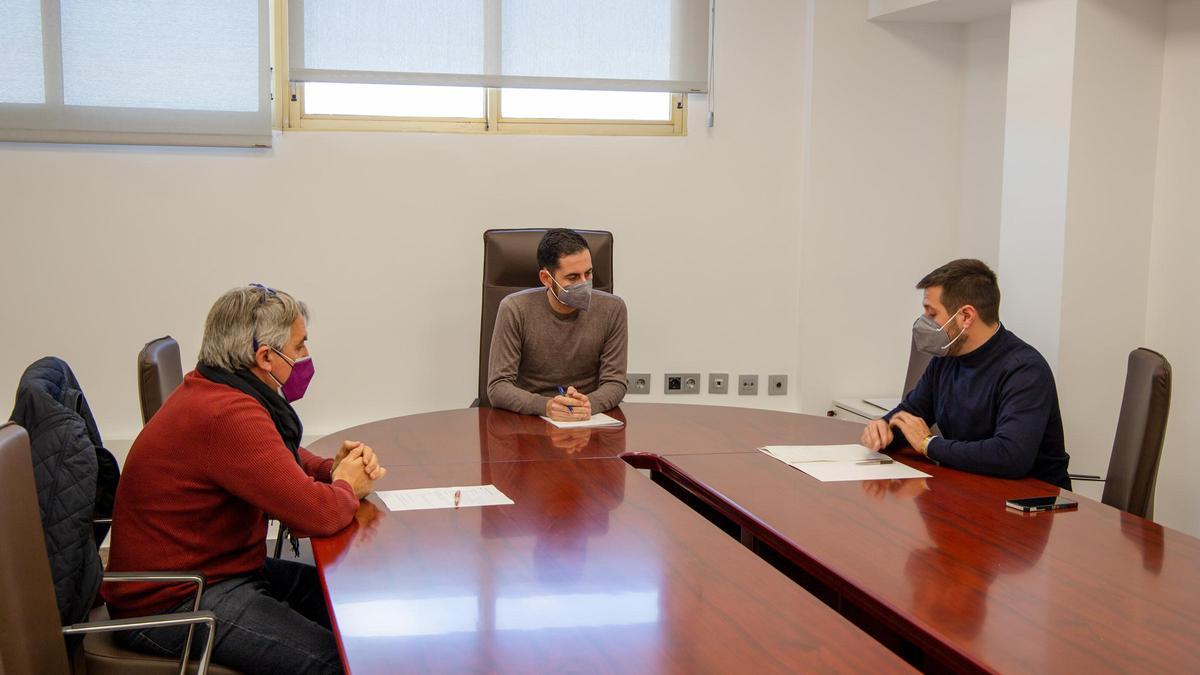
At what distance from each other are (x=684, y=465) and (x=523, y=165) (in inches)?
94.4

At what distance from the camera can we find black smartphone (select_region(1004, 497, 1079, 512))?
85.0 inches

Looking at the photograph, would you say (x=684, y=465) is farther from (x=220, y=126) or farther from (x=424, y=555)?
(x=220, y=126)

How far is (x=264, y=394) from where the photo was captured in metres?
2.10

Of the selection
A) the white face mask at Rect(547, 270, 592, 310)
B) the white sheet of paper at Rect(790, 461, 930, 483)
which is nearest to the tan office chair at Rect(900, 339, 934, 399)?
the white sheet of paper at Rect(790, 461, 930, 483)

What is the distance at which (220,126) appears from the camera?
172 inches

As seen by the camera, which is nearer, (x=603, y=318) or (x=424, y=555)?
(x=424, y=555)

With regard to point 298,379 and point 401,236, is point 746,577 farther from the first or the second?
point 401,236

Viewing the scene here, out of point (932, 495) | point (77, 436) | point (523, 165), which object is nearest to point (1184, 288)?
point (932, 495)

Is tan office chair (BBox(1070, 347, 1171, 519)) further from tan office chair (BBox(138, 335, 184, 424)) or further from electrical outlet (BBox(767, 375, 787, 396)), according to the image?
electrical outlet (BBox(767, 375, 787, 396))

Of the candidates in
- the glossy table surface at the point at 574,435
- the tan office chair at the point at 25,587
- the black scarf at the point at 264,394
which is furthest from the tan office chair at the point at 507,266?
the tan office chair at the point at 25,587

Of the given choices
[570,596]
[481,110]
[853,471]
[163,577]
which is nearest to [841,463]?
[853,471]

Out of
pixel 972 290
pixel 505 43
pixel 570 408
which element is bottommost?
pixel 570 408

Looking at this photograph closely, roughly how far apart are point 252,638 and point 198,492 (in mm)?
302

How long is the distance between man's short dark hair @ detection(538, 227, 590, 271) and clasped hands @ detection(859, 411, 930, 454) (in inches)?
45.3
